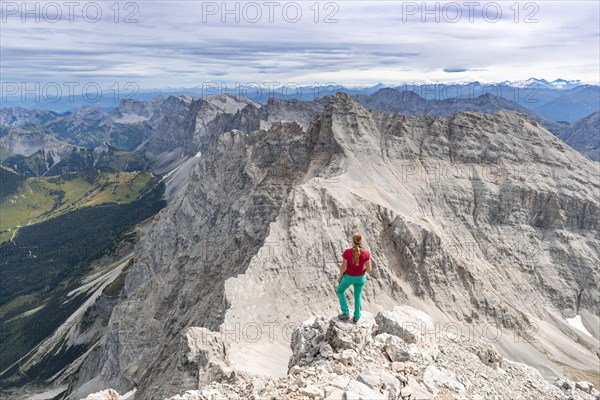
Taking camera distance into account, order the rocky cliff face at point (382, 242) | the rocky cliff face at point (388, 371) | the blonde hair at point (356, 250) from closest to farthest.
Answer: the rocky cliff face at point (388, 371), the blonde hair at point (356, 250), the rocky cliff face at point (382, 242)

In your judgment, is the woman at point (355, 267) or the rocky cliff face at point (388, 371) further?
the woman at point (355, 267)

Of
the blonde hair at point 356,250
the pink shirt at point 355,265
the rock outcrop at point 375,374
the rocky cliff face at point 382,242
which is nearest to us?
the rock outcrop at point 375,374

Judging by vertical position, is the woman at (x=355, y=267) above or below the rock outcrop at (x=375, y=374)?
above

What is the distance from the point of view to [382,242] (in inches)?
3976

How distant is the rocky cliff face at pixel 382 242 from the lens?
8288 cm

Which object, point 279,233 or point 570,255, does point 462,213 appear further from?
point 279,233

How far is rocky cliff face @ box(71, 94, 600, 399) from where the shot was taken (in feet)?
272

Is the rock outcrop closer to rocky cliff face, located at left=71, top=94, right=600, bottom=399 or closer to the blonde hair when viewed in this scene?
the blonde hair

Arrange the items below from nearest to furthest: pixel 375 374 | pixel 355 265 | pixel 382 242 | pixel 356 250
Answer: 1. pixel 375 374
2. pixel 356 250
3. pixel 355 265
4. pixel 382 242

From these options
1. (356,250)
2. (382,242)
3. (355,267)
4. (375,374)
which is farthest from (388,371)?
(382,242)

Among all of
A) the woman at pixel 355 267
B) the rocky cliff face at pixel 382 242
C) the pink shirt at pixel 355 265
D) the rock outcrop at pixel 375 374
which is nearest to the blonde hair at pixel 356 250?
the woman at pixel 355 267

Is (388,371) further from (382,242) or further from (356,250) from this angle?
(382,242)

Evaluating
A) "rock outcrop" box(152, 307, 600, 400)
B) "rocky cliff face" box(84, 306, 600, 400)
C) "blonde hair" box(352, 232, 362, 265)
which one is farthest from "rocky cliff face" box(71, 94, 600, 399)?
"blonde hair" box(352, 232, 362, 265)

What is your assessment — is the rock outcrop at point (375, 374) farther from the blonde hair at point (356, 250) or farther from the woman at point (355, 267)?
the blonde hair at point (356, 250)
